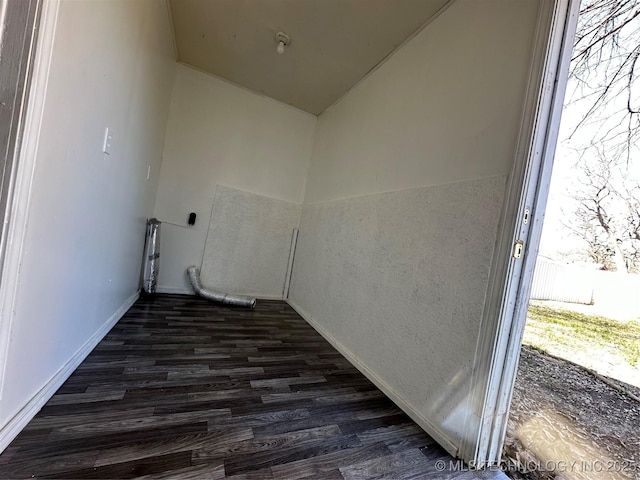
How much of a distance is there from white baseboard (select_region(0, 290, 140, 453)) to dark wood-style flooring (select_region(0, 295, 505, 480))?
0.03 metres

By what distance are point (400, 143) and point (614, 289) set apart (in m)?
4.26

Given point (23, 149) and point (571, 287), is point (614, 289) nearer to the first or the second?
Answer: point (571, 287)

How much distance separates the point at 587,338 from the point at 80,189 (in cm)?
492

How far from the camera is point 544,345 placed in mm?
2840

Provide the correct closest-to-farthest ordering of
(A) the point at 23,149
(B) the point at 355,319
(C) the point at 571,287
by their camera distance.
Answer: (A) the point at 23,149 < (B) the point at 355,319 < (C) the point at 571,287

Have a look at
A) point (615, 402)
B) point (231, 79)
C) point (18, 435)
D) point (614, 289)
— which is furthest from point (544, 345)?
point (231, 79)

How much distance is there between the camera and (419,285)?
5.33ft

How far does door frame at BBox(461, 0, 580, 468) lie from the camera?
1151 millimetres

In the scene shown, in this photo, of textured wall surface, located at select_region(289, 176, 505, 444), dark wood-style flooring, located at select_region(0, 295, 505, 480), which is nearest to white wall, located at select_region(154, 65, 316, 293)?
dark wood-style flooring, located at select_region(0, 295, 505, 480)

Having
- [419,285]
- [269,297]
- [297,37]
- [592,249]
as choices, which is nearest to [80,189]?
[419,285]

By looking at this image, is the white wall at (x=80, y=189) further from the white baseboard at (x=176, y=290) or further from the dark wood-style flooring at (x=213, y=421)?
→ the white baseboard at (x=176, y=290)

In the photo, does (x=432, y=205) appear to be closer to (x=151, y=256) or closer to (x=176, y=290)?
(x=151, y=256)

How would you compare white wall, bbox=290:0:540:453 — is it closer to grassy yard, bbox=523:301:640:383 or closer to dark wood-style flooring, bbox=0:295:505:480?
dark wood-style flooring, bbox=0:295:505:480

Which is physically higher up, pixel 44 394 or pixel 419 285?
pixel 419 285
